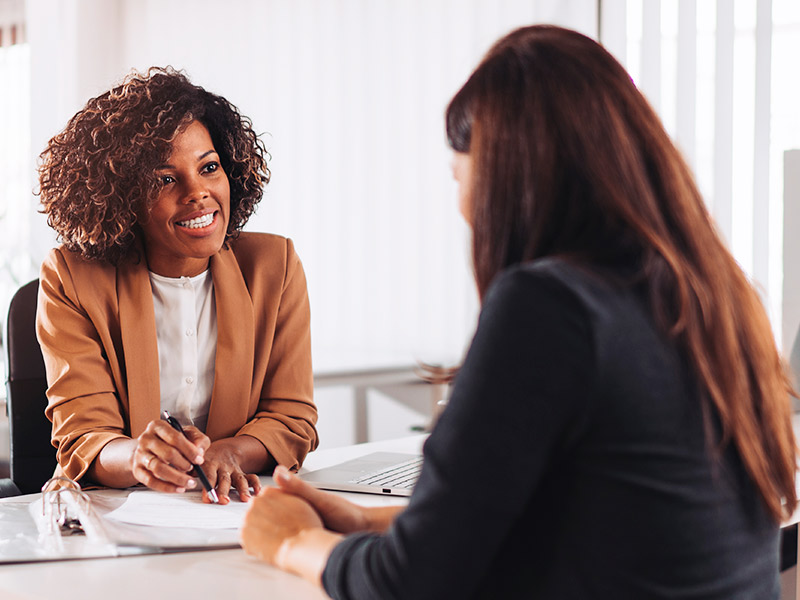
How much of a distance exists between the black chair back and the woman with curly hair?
0.45 ft

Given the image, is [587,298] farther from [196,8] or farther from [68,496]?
[196,8]

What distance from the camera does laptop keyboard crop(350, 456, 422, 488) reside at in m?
1.41

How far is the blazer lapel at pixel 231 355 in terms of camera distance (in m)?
1.63

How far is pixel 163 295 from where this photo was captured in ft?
5.59

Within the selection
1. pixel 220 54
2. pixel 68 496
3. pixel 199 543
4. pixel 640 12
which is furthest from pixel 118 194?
pixel 220 54

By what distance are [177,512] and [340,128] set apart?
2.97m

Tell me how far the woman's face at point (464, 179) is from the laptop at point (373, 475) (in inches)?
22.2

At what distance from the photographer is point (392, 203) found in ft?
12.7

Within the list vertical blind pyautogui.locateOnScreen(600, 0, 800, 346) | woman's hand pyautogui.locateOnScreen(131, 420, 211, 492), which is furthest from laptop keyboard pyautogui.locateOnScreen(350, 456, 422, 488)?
vertical blind pyautogui.locateOnScreen(600, 0, 800, 346)

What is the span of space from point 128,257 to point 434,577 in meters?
1.17

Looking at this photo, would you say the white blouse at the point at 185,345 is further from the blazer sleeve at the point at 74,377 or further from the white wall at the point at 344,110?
the white wall at the point at 344,110

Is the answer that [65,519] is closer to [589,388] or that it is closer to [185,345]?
[185,345]

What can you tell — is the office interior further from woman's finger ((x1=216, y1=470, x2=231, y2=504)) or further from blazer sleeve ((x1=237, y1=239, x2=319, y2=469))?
woman's finger ((x1=216, y1=470, x2=231, y2=504))

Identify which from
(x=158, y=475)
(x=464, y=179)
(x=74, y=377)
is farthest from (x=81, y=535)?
(x=464, y=179)
